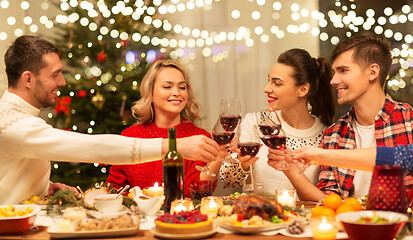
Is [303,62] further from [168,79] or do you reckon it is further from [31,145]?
[31,145]

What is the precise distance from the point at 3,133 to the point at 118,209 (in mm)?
633

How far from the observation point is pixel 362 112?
2775 mm

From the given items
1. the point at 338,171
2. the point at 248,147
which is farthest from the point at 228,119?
the point at 338,171

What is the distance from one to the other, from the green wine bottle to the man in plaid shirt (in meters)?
1.16

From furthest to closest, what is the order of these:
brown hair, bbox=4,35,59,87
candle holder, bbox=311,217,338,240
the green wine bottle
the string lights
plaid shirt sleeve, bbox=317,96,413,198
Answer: the string lights
plaid shirt sleeve, bbox=317,96,413,198
brown hair, bbox=4,35,59,87
the green wine bottle
candle holder, bbox=311,217,338,240

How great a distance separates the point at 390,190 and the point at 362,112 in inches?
53.2

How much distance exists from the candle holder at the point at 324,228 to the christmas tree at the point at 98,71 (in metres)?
2.91

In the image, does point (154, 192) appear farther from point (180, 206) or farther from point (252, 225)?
point (252, 225)

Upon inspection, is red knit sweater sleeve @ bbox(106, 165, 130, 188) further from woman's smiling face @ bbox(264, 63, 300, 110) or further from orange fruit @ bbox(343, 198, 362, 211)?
orange fruit @ bbox(343, 198, 362, 211)

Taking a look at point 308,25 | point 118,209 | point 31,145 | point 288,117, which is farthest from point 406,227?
point 308,25

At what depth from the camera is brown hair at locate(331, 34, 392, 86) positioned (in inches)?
109

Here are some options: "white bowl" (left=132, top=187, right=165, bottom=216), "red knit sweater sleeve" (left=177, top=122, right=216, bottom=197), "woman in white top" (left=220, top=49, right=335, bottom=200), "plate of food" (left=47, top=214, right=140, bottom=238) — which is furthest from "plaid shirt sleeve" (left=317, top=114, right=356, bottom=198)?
"plate of food" (left=47, top=214, right=140, bottom=238)

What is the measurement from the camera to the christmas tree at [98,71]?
4188 mm

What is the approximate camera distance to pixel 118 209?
1.84 meters
